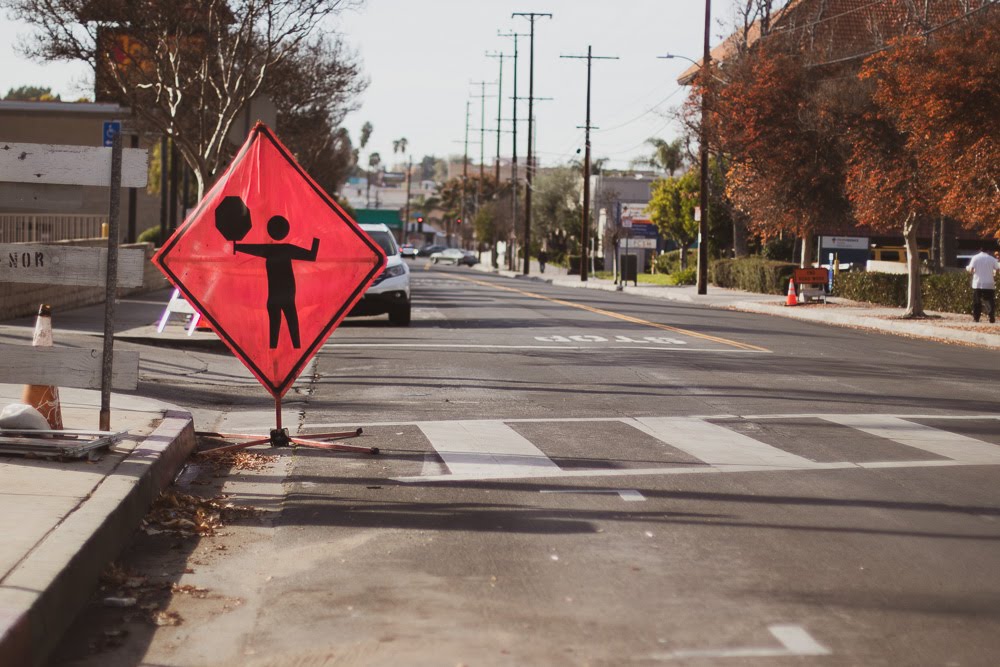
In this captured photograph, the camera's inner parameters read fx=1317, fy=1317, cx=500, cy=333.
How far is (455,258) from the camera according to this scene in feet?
364

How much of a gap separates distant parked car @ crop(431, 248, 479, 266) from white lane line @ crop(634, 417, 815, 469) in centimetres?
9749

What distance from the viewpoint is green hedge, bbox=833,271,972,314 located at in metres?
31.8

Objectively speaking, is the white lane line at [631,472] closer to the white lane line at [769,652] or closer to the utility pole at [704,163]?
the white lane line at [769,652]

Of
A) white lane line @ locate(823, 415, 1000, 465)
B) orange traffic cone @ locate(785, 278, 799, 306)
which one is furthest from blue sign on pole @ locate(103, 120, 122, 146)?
orange traffic cone @ locate(785, 278, 799, 306)

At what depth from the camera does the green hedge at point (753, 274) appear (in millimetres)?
44531

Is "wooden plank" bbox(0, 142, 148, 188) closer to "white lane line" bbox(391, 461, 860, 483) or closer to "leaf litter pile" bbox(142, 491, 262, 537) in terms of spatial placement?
"leaf litter pile" bbox(142, 491, 262, 537)

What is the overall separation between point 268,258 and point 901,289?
2885cm

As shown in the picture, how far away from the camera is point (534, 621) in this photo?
5254mm

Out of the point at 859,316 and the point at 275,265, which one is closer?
the point at 275,265

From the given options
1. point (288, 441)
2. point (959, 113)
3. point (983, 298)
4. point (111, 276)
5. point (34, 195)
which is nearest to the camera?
point (111, 276)

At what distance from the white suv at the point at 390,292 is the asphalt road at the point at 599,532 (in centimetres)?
862

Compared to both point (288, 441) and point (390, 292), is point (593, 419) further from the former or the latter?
point (390, 292)

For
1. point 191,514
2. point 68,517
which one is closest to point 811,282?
point 191,514

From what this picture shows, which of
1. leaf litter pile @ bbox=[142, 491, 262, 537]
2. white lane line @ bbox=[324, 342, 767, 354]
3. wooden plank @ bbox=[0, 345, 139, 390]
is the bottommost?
leaf litter pile @ bbox=[142, 491, 262, 537]
